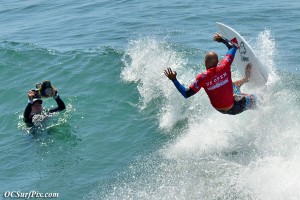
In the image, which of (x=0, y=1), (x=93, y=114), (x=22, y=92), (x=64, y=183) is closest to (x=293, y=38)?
(x=93, y=114)

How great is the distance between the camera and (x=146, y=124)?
40.6 ft

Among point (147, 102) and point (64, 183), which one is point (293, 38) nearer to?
point (147, 102)

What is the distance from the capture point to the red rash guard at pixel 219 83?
9.19 m

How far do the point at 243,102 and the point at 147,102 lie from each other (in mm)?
4126

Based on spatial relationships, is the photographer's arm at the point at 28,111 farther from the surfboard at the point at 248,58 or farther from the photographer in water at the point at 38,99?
the surfboard at the point at 248,58

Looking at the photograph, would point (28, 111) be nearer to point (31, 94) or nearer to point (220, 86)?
point (31, 94)

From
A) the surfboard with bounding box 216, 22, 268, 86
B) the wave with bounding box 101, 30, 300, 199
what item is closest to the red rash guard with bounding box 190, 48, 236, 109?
the wave with bounding box 101, 30, 300, 199

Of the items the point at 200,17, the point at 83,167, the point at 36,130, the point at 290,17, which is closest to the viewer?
the point at 83,167

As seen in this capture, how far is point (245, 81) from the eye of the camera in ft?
35.9

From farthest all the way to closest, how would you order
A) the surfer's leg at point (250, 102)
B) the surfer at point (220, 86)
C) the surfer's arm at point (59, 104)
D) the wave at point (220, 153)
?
the surfer's arm at point (59, 104) < the surfer's leg at point (250, 102) < the surfer at point (220, 86) < the wave at point (220, 153)

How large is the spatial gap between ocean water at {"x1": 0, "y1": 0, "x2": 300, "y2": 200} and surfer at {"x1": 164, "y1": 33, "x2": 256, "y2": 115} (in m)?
0.98

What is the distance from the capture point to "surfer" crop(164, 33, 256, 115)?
913 cm

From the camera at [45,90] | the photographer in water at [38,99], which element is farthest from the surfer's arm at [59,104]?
the camera at [45,90]

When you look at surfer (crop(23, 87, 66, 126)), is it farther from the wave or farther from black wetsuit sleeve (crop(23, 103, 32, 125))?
the wave
